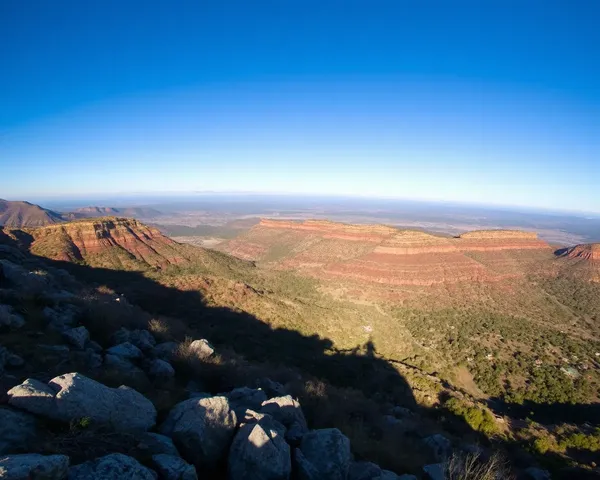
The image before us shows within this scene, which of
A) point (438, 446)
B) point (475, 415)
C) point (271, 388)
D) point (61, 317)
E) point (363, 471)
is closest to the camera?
point (363, 471)

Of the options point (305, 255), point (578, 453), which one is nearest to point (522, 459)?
point (578, 453)

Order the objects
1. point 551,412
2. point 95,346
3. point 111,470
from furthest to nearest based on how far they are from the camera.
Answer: point 551,412, point 95,346, point 111,470

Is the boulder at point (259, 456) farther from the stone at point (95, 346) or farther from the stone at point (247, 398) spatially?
the stone at point (95, 346)

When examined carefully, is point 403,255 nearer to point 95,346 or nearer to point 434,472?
point 434,472

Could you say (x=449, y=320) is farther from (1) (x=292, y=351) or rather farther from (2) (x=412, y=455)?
(2) (x=412, y=455)

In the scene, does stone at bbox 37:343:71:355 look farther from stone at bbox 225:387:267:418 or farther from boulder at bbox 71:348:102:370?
stone at bbox 225:387:267:418

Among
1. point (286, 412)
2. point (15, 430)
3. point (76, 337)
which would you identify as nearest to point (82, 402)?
point (15, 430)
